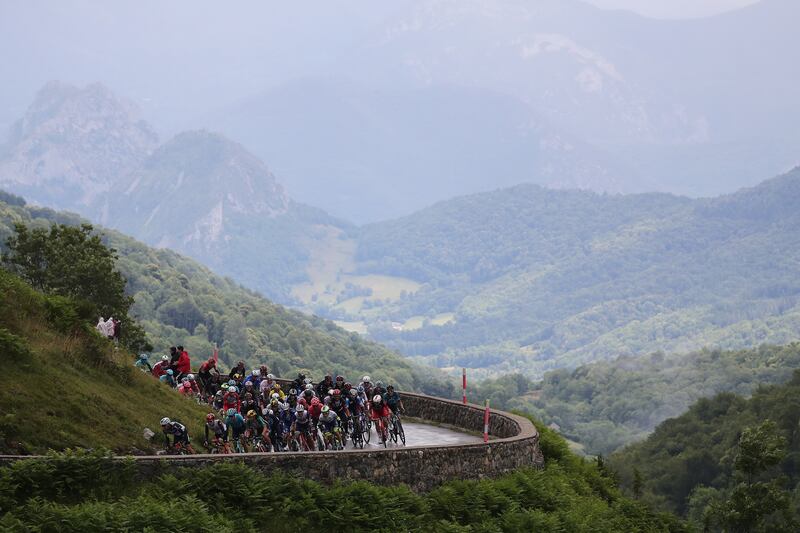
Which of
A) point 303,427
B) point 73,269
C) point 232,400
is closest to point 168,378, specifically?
point 232,400

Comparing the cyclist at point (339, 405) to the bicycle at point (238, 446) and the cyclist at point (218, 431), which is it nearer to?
the bicycle at point (238, 446)

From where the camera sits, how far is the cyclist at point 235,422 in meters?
33.4

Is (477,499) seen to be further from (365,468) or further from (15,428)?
(15,428)

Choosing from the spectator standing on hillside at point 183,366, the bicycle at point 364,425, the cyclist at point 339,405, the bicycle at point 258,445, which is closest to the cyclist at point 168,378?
the spectator standing on hillside at point 183,366

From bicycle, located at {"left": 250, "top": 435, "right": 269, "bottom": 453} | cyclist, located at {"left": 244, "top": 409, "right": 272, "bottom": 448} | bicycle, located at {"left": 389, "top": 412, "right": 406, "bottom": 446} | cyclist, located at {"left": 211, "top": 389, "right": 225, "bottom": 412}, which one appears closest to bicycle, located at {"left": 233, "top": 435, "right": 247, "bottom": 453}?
bicycle, located at {"left": 250, "top": 435, "right": 269, "bottom": 453}

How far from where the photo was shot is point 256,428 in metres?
34.8

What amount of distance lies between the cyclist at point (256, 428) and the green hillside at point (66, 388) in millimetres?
2123

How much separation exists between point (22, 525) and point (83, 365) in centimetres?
1097

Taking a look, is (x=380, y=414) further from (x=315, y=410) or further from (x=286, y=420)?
(x=286, y=420)

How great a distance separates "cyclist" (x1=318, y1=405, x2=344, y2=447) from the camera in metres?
36.2

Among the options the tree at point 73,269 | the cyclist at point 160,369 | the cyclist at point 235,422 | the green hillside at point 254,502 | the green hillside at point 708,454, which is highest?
the tree at point 73,269

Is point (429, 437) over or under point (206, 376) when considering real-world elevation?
under

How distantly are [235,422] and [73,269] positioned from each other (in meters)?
26.8

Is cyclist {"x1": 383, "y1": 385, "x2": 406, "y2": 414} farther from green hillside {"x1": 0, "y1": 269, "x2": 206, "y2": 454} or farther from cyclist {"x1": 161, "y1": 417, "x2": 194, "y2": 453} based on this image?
cyclist {"x1": 161, "y1": 417, "x2": 194, "y2": 453}
